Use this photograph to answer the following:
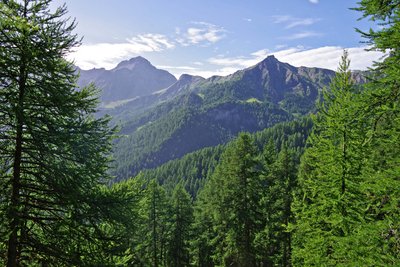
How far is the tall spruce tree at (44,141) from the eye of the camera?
8.25m

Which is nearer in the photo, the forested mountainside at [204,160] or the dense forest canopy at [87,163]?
the dense forest canopy at [87,163]

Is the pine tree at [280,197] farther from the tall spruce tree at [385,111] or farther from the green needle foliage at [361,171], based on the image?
the tall spruce tree at [385,111]

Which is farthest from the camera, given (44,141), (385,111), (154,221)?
(154,221)

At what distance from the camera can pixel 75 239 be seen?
30.1ft

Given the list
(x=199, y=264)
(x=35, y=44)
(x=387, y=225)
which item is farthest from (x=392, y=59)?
(x=199, y=264)

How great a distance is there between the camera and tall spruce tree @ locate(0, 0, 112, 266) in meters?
8.25

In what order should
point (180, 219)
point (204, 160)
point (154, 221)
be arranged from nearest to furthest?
point (154, 221) → point (180, 219) → point (204, 160)

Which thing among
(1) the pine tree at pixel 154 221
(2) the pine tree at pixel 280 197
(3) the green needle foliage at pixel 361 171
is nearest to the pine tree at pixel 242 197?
(2) the pine tree at pixel 280 197

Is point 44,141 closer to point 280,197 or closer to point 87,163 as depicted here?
point 87,163

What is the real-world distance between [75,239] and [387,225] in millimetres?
8488

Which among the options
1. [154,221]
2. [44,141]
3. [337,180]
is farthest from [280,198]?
[44,141]

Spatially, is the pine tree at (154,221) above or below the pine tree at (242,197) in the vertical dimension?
below

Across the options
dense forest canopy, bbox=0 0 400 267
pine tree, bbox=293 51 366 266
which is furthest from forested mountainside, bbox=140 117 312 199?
dense forest canopy, bbox=0 0 400 267

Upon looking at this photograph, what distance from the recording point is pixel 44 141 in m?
8.66
